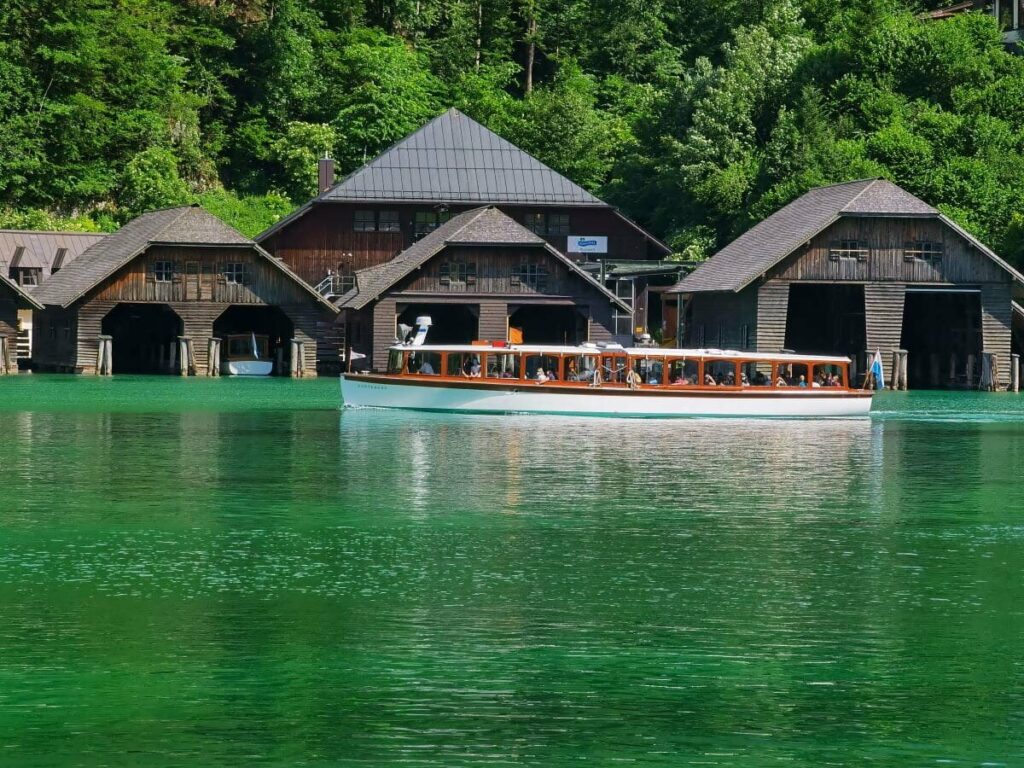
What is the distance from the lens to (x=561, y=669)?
57.2 feet

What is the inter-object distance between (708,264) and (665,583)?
61653 mm

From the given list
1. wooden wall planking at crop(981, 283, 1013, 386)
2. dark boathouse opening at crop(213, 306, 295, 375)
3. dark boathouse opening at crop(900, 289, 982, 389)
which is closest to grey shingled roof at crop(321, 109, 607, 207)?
dark boathouse opening at crop(213, 306, 295, 375)

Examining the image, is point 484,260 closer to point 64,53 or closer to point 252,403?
point 252,403

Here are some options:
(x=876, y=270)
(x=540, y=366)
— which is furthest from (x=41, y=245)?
(x=540, y=366)

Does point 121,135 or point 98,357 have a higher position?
point 121,135

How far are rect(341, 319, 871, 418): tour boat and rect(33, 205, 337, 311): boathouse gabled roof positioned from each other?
24.6 metres

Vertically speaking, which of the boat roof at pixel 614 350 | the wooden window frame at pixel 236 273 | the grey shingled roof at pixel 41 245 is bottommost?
the boat roof at pixel 614 350

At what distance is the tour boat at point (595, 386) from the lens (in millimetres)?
57062

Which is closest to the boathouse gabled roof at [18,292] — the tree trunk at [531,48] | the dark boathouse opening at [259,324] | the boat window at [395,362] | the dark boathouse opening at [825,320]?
the dark boathouse opening at [259,324]

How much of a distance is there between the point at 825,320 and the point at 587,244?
51.8ft

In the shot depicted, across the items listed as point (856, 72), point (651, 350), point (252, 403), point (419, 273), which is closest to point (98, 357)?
point (419, 273)

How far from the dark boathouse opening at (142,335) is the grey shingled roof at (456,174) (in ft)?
35.0

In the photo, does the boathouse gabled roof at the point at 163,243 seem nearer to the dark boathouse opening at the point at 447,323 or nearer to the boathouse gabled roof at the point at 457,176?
the dark boathouse opening at the point at 447,323

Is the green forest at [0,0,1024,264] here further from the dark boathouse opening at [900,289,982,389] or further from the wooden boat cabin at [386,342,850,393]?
the wooden boat cabin at [386,342,850,393]
